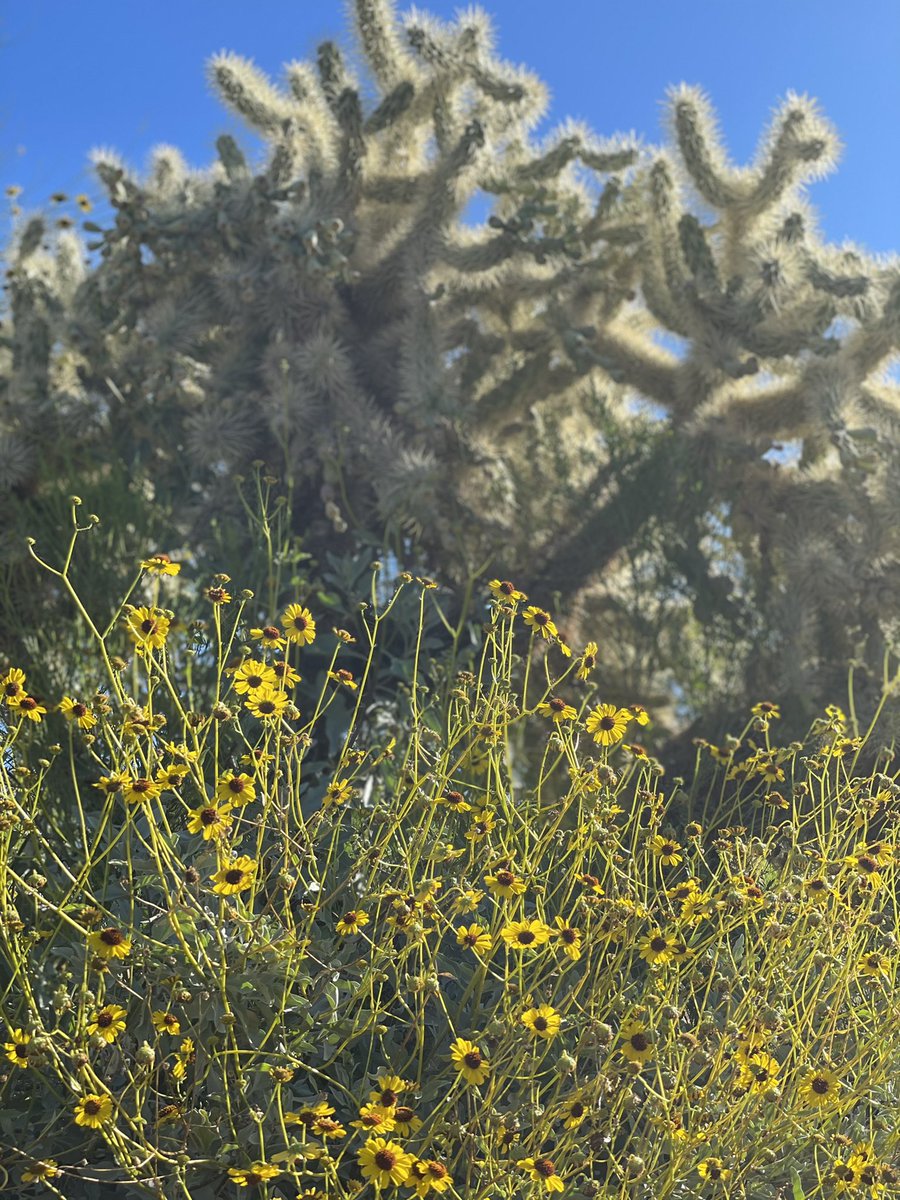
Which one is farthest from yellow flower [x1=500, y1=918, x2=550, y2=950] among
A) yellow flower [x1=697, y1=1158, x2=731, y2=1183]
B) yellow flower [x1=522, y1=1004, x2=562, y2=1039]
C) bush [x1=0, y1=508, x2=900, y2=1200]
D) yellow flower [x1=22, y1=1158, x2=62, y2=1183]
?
yellow flower [x1=22, y1=1158, x2=62, y2=1183]

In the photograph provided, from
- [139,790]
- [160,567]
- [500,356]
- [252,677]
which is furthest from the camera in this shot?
[500,356]

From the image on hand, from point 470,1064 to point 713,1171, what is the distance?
1.68ft

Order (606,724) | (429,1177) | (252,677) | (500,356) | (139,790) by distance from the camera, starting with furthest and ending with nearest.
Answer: (500,356) < (606,724) < (252,677) < (139,790) < (429,1177)

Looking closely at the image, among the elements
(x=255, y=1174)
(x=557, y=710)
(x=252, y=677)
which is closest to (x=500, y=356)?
(x=557, y=710)

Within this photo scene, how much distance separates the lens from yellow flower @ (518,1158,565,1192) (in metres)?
1.90

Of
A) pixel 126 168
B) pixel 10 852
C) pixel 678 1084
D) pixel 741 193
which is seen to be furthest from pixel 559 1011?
pixel 126 168

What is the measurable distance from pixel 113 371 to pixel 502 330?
6.45ft

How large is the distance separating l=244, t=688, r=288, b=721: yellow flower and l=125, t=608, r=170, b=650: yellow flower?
183 millimetres

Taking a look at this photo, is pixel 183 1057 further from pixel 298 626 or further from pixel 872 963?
pixel 872 963

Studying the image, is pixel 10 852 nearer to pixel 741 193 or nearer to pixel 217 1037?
pixel 217 1037

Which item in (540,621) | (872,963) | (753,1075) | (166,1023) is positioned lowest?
(166,1023)

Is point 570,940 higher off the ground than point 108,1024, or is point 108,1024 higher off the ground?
point 570,940

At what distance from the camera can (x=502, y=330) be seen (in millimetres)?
6570

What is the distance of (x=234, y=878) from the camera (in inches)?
78.2
